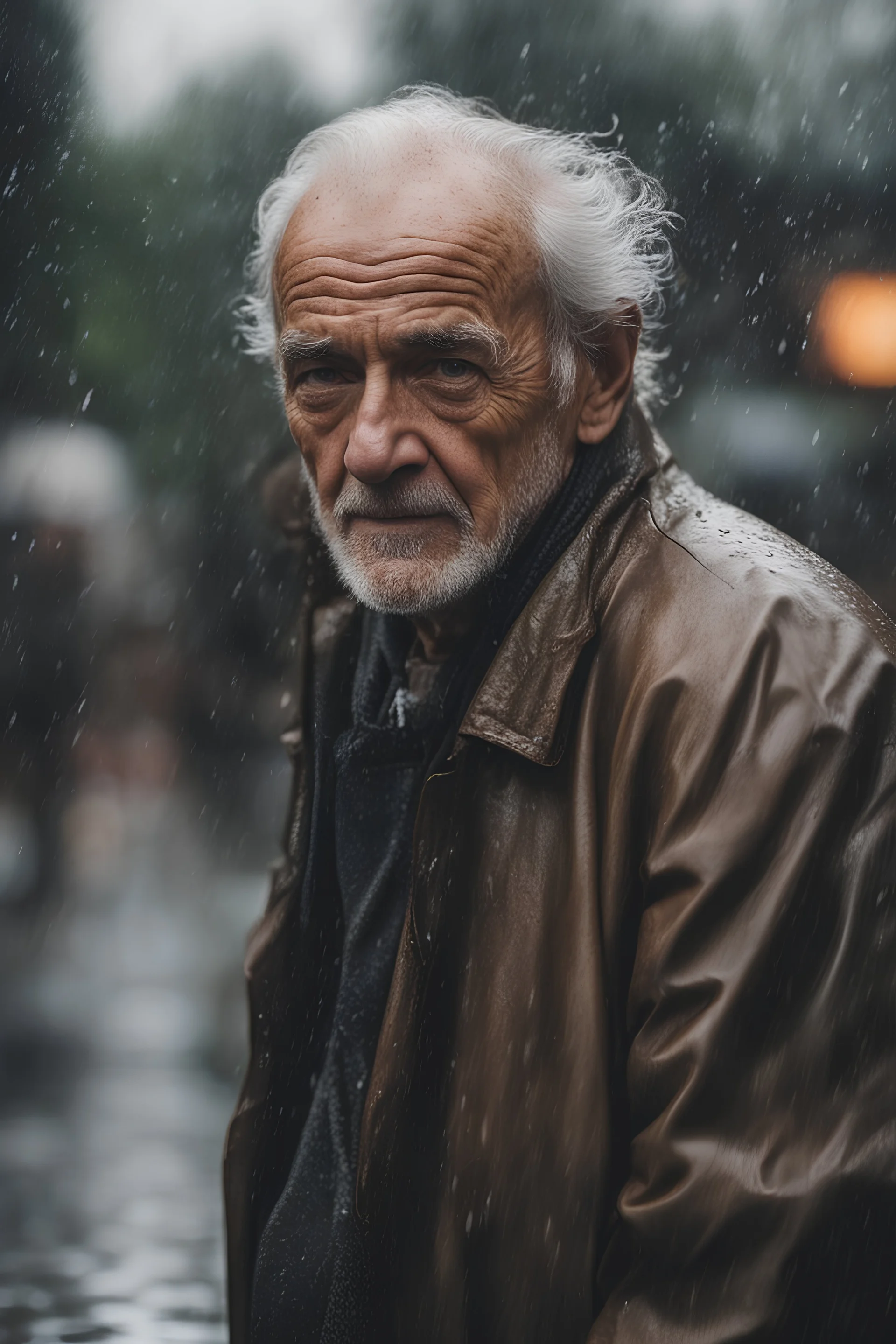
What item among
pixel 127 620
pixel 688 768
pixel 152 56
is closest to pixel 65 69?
pixel 152 56

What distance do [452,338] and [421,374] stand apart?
7 centimetres

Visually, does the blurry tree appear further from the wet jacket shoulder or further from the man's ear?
the wet jacket shoulder

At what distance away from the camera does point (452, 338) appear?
2.06m

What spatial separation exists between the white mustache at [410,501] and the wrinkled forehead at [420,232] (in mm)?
257

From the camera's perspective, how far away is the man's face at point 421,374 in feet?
6.76

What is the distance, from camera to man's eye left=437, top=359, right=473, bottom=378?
2090mm

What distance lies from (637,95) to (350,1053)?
5616mm

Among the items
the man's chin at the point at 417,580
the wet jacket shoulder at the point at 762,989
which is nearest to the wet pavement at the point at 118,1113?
the man's chin at the point at 417,580

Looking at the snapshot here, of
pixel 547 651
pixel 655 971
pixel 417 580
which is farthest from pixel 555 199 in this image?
pixel 655 971

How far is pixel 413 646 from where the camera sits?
97.7 inches

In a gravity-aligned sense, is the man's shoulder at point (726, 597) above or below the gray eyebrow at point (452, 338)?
below

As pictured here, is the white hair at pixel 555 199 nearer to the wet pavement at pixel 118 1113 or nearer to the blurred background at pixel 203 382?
the blurred background at pixel 203 382

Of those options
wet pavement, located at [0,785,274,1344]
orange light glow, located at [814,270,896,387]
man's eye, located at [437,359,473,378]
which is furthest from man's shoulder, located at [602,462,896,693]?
orange light glow, located at [814,270,896,387]

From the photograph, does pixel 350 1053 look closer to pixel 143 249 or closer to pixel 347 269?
pixel 347 269
